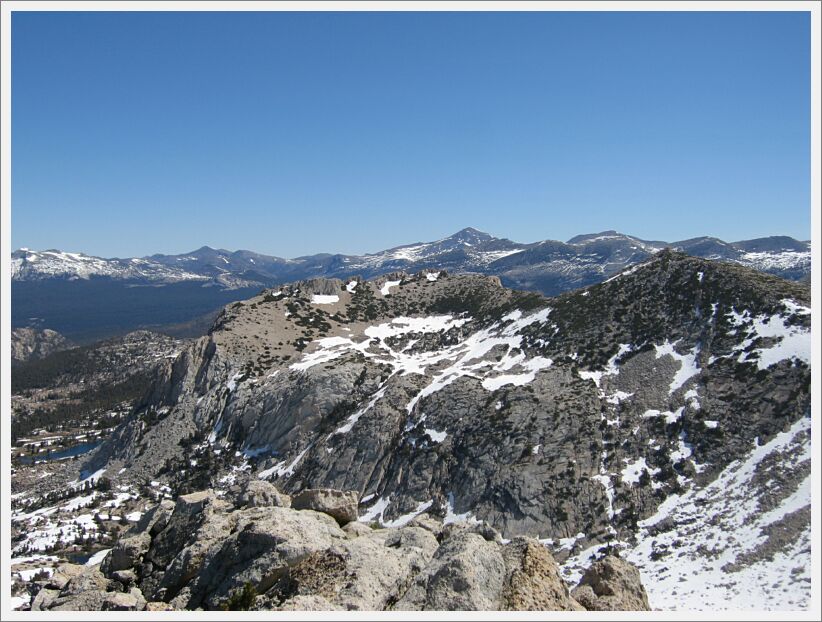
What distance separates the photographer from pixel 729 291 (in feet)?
241

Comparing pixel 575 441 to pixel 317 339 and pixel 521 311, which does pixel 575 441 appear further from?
pixel 317 339

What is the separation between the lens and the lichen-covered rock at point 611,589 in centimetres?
1524

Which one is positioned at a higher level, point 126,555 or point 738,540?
point 126,555

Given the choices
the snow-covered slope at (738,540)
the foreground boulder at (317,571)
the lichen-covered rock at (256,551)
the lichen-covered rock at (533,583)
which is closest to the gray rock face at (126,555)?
the foreground boulder at (317,571)

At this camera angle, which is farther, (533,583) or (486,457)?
(486,457)

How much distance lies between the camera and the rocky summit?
51.4 feet

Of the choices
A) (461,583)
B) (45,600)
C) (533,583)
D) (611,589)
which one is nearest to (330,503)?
(461,583)

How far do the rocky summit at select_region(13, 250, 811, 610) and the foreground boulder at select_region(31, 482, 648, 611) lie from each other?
78mm

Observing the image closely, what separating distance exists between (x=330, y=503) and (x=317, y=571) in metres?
6.63

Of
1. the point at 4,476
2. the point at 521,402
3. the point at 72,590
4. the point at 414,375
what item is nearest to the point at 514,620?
the point at 4,476

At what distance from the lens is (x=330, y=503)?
2088cm

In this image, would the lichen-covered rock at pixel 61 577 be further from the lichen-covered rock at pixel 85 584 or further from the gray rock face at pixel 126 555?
the gray rock face at pixel 126 555

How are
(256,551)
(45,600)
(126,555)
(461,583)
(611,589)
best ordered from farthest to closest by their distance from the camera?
(126,555) < (45,600) < (611,589) < (256,551) < (461,583)

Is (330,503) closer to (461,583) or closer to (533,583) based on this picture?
(461,583)
